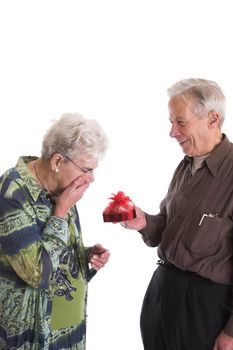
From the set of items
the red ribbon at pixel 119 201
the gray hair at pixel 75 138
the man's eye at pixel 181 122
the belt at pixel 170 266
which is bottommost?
the belt at pixel 170 266

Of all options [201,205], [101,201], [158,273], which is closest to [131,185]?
[101,201]

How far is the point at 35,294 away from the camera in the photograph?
1700mm

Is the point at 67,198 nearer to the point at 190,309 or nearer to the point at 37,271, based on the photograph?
the point at 37,271

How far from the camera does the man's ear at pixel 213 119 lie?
1.78 meters

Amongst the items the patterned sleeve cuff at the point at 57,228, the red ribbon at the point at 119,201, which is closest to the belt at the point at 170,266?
the red ribbon at the point at 119,201

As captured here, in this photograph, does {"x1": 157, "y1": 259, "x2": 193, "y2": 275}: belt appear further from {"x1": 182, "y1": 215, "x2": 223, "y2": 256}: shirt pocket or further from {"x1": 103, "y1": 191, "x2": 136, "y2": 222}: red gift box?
{"x1": 103, "y1": 191, "x2": 136, "y2": 222}: red gift box

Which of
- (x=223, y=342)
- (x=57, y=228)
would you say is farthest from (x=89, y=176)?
(x=223, y=342)

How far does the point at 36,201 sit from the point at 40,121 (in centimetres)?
136

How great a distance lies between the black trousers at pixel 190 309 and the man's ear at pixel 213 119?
0.53m

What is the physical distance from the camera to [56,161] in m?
1.68

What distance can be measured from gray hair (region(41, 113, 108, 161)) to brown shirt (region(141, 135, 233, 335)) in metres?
0.39

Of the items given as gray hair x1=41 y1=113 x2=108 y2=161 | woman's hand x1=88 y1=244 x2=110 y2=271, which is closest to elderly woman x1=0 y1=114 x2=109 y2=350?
gray hair x1=41 y1=113 x2=108 y2=161

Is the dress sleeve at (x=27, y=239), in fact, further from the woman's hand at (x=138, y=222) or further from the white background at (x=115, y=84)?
the white background at (x=115, y=84)

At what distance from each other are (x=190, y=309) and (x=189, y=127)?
64cm
